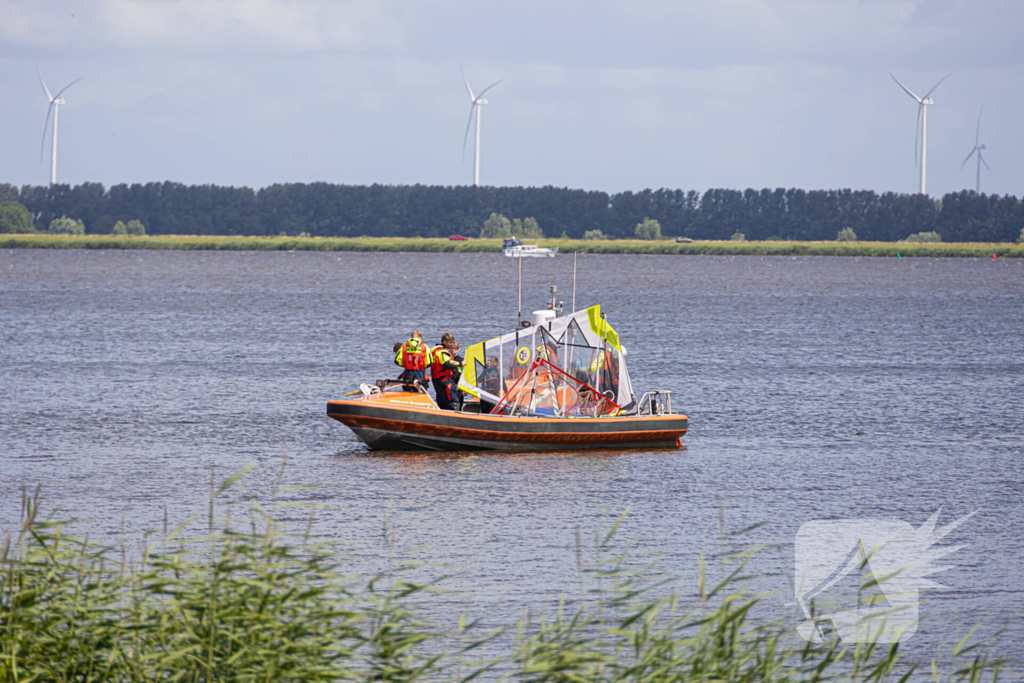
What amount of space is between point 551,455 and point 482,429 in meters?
1.53

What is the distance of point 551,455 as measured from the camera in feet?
70.8

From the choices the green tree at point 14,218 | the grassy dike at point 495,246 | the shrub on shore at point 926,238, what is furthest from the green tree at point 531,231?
the green tree at point 14,218

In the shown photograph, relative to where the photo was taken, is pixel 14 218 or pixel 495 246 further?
pixel 14 218

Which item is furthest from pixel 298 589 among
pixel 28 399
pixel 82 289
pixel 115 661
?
pixel 82 289

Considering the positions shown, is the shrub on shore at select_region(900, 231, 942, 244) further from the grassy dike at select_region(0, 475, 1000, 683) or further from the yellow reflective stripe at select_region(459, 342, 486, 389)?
the grassy dike at select_region(0, 475, 1000, 683)

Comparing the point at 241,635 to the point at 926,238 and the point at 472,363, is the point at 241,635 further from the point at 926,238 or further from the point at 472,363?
the point at 926,238

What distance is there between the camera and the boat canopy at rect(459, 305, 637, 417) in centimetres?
2141

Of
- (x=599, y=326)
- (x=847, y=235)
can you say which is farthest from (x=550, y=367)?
(x=847, y=235)

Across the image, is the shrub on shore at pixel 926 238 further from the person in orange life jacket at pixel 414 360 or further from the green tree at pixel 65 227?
the person in orange life jacket at pixel 414 360

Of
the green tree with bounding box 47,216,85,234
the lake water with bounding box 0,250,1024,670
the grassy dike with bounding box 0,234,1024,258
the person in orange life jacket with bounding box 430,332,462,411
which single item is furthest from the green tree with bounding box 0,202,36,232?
the person in orange life jacket with bounding box 430,332,462,411

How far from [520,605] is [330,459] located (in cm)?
988

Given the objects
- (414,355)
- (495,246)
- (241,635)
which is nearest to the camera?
(241,635)

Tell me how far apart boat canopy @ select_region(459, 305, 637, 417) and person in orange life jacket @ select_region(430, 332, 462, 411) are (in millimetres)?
296

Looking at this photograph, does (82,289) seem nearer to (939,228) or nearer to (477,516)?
(477,516)
